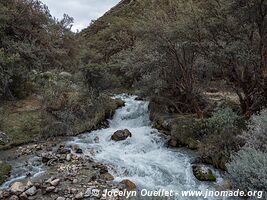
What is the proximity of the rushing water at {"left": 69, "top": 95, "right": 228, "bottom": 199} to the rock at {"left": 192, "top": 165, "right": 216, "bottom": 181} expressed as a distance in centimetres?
15

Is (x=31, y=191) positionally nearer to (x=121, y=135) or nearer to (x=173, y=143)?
(x=121, y=135)

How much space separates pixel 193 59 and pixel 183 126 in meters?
3.17

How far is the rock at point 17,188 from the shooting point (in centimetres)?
708

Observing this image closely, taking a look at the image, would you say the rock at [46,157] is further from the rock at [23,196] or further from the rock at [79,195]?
the rock at [79,195]

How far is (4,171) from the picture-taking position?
827 cm

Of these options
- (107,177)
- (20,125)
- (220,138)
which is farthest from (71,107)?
(220,138)

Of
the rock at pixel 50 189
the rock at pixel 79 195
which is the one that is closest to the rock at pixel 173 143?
the rock at pixel 79 195

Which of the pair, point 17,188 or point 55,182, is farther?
point 55,182

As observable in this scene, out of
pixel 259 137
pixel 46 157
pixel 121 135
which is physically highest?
pixel 259 137

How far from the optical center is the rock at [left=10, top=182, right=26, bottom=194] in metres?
7.08

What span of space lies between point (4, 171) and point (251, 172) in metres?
6.62

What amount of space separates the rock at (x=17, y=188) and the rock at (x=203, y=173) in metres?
4.67

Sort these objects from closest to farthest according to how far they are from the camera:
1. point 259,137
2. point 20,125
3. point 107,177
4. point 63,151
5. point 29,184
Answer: point 259,137
point 29,184
point 107,177
point 63,151
point 20,125

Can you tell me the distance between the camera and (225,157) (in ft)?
27.7
